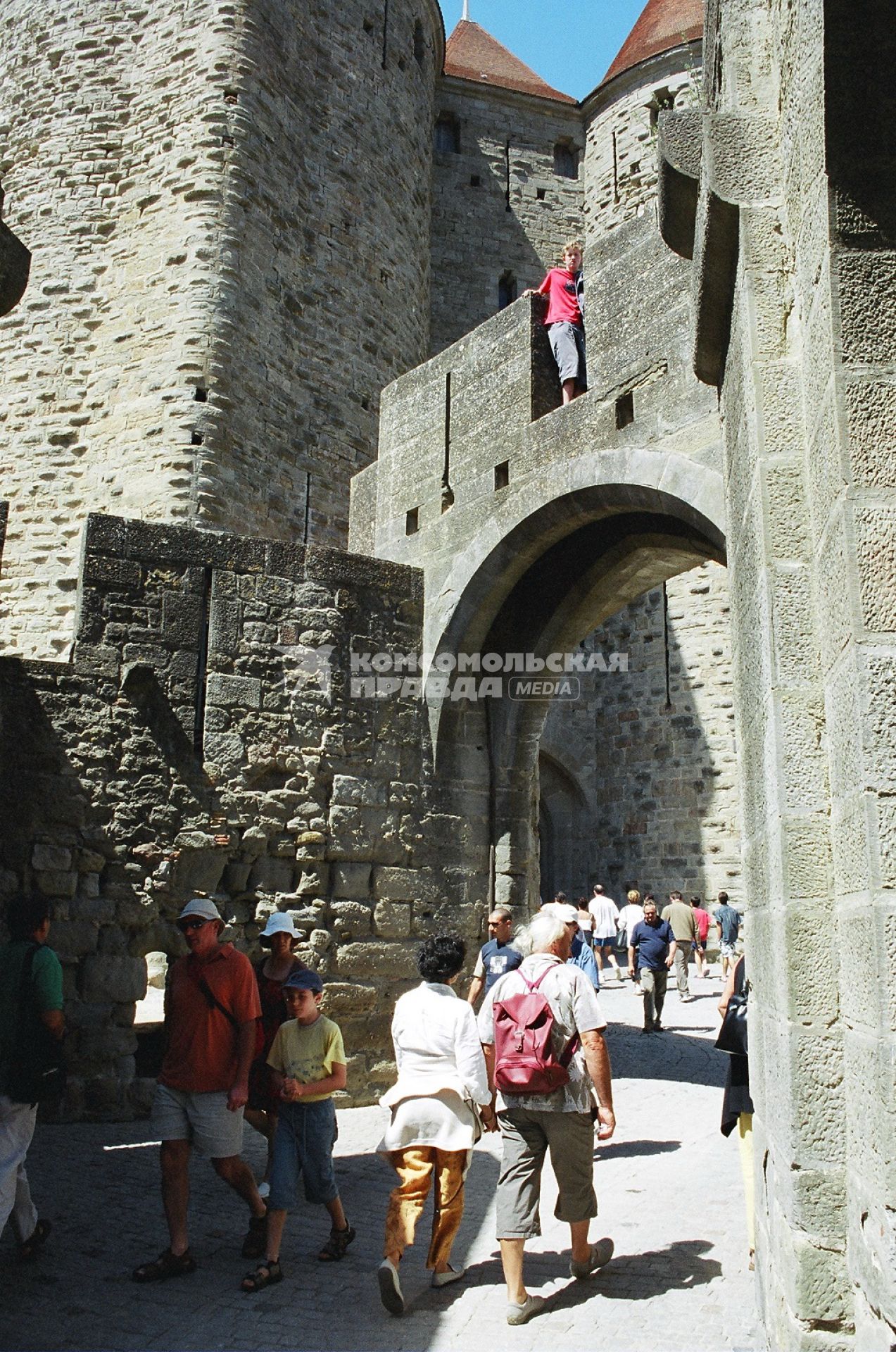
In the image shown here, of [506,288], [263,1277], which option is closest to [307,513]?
[506,288]

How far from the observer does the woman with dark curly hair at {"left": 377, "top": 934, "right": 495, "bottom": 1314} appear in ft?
11.6

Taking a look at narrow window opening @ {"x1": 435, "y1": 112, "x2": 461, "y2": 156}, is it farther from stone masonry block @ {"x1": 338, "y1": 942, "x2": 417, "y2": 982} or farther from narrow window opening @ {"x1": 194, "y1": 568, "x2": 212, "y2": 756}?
stone masonry block @ {"x1": 338, "y1": 942, "x2": 417, "y2": 982}

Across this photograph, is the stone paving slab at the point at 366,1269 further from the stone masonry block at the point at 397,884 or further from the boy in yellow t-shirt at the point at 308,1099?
the stone masonry block at the point at 397,884

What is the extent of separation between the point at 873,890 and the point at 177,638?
477cm

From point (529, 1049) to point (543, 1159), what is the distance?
348 mm

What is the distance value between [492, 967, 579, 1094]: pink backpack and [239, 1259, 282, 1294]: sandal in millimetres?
928

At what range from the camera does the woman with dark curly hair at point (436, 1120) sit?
354 centimetres

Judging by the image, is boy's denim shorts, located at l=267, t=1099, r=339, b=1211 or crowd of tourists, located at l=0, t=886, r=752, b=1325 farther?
boy's denim shorts, located at l=267, t=1099, r=339, b=1211

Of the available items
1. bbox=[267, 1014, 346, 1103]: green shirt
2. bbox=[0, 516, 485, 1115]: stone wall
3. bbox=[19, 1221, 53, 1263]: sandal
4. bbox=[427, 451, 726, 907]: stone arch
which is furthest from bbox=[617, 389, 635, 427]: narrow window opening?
bbox=[19, 1221, 53, 1263]: sandal

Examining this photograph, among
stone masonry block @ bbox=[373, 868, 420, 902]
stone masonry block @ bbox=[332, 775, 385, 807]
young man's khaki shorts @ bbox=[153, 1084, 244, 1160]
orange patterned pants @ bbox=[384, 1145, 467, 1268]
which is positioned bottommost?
orange patterned pants @ bbox=[384, 1145, 467, 1268]

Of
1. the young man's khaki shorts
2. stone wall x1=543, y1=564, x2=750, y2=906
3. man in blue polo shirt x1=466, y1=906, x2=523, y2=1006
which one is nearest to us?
the young man's khaki shorts

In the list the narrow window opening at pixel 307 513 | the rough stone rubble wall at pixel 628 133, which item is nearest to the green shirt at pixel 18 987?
the narrow window opening at pixel 307 513

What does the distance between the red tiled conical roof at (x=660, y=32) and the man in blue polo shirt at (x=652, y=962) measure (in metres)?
12.6

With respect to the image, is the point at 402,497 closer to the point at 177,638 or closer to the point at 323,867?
the point at 177,638
